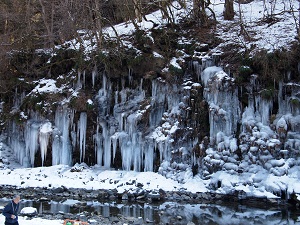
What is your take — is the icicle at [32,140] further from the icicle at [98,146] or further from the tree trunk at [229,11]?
the tree trunk at [229,11]

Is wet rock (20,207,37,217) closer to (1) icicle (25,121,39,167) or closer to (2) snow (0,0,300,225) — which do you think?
(2) snow (0,0,300,225)

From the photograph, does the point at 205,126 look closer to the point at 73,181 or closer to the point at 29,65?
the point at 73,181

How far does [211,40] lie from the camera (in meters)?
17.1

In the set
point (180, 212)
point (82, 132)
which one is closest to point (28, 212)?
point (180, 212)

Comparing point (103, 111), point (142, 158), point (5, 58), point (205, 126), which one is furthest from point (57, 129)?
point (205, 126)

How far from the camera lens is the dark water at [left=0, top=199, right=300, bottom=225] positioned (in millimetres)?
10383

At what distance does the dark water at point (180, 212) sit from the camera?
1038cm

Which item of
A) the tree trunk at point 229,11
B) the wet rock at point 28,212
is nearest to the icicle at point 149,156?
the wet rock at point 28,212

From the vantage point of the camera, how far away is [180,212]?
37.0ft

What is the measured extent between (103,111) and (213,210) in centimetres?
737

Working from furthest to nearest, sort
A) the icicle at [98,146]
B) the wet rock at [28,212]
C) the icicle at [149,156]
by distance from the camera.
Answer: the icicle at [98,146]
the icicle at [149,156]
the wet rock at [28,212]

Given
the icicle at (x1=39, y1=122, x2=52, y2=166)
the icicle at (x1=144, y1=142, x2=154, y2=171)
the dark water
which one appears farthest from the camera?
the icicle at (x1=39, y1=122, x2=52, y2=166)

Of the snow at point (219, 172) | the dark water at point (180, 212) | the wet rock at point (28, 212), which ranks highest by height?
the snow at point (219, 172)

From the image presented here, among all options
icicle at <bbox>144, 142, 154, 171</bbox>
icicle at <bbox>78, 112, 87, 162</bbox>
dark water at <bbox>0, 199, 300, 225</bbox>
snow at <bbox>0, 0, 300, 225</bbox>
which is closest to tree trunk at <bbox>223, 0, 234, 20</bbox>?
snow at <bbox>0, 0, 300, 225</bbox>
